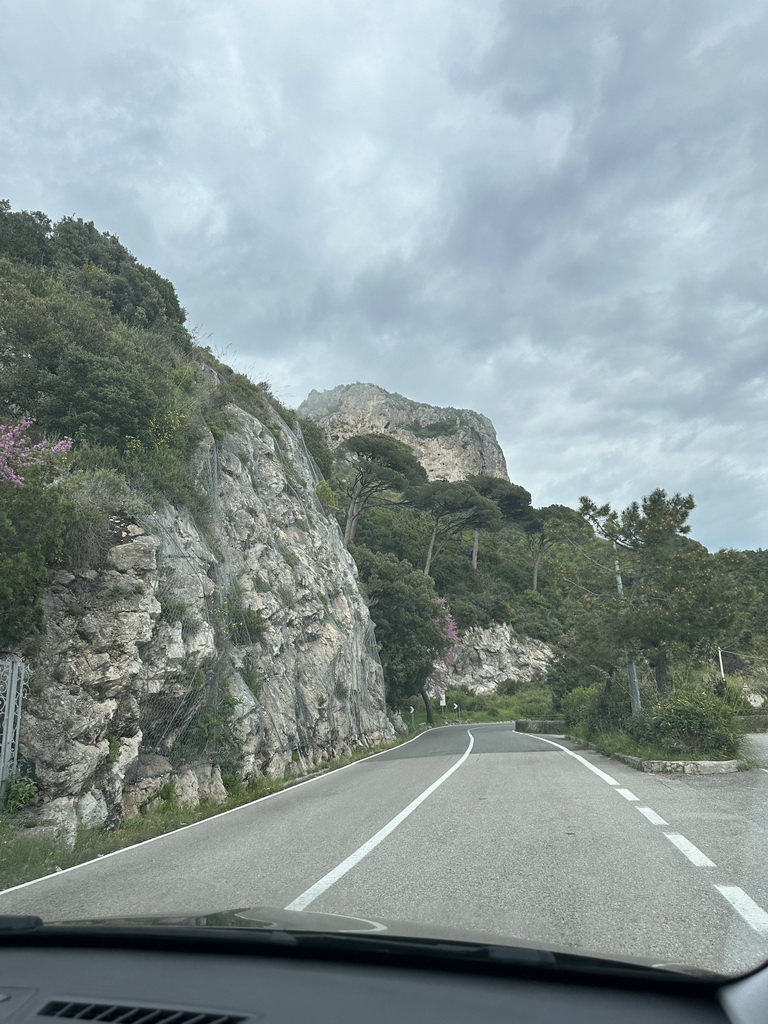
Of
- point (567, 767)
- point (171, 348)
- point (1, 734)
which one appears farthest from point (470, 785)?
point (171, 348)

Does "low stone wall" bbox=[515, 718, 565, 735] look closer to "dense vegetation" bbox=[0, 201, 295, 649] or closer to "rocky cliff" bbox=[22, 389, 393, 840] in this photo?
"rocky cliff" bbox=[22, 389, 393, 840]

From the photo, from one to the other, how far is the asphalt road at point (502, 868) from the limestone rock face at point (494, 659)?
47.1 meters

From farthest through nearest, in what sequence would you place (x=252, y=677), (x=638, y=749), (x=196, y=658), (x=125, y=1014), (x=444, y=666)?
(x=444, y=666)
(x=252, y=677)
(x=638, y=749)
(x=196, y=658)
(x=125, y=1014)

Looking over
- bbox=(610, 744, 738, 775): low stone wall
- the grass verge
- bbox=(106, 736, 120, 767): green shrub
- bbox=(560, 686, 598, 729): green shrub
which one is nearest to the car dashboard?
bbox=(106, 736, 120, 767): green shrub

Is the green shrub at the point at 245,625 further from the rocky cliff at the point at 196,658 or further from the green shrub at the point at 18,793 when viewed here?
the green shrub at the point at 18,793

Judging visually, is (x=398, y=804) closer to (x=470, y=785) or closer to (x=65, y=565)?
(x=470, y=785)

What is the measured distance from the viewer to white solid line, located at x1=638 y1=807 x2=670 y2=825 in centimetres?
797

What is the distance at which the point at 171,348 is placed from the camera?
973 inches

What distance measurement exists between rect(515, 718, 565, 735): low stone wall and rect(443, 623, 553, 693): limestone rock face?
1984cm

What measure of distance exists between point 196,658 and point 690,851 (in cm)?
1041

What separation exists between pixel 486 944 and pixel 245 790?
13283 millimetres

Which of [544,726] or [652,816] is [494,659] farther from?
[652,816]

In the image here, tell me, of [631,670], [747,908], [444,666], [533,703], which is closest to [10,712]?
[747,908]

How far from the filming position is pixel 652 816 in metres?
8.40
